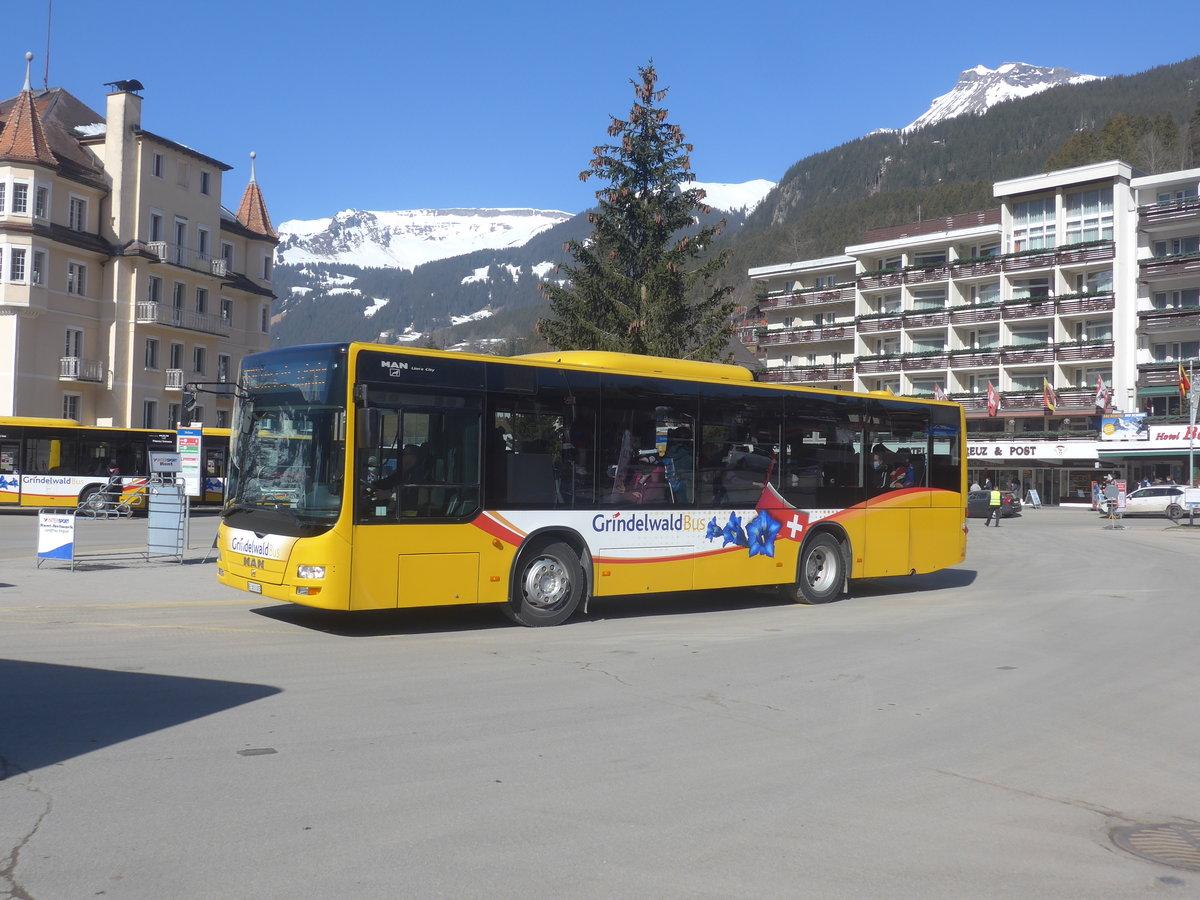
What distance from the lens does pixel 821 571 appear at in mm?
15734

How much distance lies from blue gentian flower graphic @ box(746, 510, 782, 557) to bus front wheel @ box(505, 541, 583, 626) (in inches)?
116

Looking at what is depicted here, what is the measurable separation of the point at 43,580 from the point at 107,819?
11618mm

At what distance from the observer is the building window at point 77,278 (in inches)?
1933

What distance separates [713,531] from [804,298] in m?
75.6

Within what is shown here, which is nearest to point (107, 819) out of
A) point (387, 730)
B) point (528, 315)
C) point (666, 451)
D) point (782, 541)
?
point (387, 730)

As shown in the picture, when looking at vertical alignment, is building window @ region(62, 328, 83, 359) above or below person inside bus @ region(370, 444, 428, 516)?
above

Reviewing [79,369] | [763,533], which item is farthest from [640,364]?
[79,369]

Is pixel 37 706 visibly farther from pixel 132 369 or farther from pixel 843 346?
pixel 843 346

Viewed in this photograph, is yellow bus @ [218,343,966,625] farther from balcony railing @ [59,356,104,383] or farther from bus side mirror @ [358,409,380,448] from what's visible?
balcony railing @ [59,356,104,383]

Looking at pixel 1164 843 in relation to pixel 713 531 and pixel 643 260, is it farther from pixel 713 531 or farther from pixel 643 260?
pixel 643 260

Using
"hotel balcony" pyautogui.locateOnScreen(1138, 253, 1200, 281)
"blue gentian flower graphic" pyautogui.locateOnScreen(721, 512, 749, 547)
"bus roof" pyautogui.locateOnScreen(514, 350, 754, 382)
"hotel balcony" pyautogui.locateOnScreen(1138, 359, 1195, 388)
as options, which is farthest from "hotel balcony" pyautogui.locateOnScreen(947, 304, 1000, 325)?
"blue gentian flower graphic" pyautogui.locateOnScreen(721, 512, 749, 547)

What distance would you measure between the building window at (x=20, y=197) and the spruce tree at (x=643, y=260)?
2917cm

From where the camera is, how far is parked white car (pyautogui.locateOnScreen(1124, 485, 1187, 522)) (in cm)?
5045

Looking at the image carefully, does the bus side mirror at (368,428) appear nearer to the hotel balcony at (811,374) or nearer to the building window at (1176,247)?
the building window at (1176,247)
